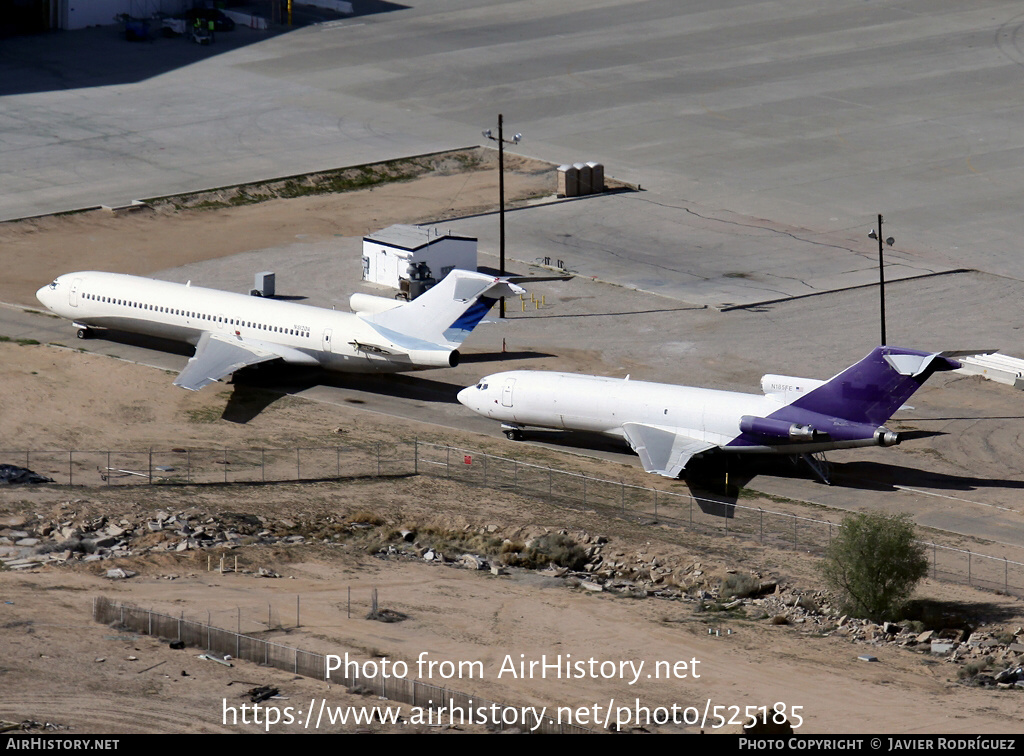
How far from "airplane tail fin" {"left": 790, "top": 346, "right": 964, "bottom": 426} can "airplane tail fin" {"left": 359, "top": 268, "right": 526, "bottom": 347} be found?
1760 cm

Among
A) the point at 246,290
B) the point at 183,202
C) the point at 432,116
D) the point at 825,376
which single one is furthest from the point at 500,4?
the point at 825,376

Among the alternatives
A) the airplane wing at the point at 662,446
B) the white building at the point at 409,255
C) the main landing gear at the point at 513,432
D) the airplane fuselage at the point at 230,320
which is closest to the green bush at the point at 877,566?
the airplane wing at the point at 662,446

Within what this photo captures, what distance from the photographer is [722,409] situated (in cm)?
7006

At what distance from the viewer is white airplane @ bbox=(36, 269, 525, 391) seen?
78625mm

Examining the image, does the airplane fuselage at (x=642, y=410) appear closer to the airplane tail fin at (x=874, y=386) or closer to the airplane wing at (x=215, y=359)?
the airplane tail fin at (x=874, y=386)

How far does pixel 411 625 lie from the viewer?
53250mm

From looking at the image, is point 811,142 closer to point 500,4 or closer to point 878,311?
point 878,311

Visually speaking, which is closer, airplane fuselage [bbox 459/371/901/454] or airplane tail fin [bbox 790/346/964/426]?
airplane tail fin [bbox 790/346/964/426]

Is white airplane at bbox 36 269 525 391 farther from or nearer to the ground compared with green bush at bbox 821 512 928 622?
farther from the ground

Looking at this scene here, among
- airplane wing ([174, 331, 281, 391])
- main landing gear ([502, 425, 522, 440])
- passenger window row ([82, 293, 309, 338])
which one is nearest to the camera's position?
main landing gear ([502, 425, 522, 440])

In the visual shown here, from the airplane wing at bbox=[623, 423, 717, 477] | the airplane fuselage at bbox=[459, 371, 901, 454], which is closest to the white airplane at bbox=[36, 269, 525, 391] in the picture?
the airplane fuselage at bbox=[459, 371, 901, 454]

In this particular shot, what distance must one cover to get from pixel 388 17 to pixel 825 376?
87.6 meters

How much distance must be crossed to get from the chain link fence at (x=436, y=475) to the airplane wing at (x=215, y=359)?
265 inches

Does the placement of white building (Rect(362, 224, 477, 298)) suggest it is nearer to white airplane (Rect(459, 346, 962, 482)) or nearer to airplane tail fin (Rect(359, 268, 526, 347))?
airplane tail fin (Rect(359, 268, 526, 347))
